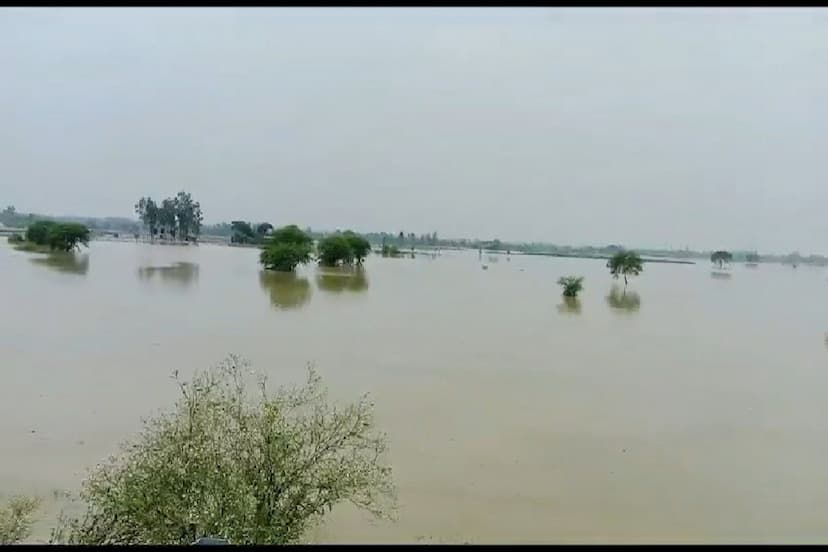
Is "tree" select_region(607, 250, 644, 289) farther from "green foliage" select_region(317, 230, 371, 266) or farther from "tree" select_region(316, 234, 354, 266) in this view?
"tree" select_region(316, 234, 354, 266)

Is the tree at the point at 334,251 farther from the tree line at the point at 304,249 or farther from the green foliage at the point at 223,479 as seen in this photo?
the green foliage at the point at 223,479

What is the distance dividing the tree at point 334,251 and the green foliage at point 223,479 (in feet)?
73.5

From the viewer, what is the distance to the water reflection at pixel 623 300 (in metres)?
18.2

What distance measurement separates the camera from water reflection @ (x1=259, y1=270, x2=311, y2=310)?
49.5ft

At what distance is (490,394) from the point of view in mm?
8156

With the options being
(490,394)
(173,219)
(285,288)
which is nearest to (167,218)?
(173,219)

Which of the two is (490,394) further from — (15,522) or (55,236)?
(55,236)

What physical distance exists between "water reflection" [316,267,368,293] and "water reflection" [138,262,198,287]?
3.33 metres

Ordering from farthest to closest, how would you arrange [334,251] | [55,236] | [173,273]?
[334,251]
[55,236]
[173,273]

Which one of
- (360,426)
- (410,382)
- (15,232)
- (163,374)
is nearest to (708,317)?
(410,382)

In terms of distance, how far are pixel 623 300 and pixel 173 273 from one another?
12.2 meters

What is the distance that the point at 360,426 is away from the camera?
10.7 ft

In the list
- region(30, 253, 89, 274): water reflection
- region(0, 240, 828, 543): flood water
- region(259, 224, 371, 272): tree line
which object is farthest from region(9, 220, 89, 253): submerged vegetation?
region(0, 240, 828, 543): flood water

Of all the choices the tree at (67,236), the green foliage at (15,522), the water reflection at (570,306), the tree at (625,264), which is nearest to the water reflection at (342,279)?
the water reflection at (570,306)
